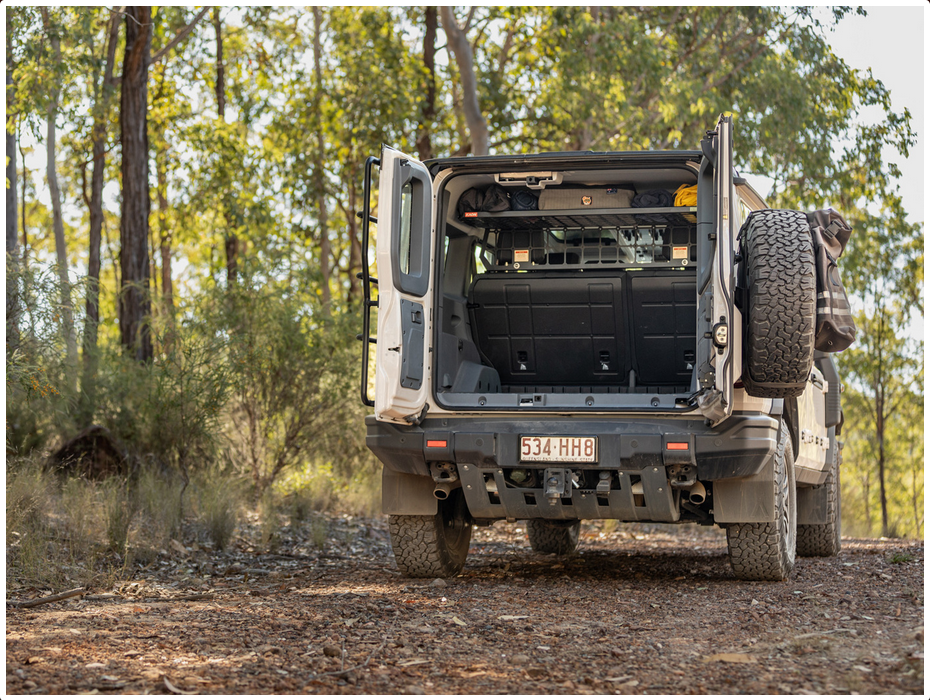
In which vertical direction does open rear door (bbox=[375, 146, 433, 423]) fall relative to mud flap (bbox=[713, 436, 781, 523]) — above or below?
above

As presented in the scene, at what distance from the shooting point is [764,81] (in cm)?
1630

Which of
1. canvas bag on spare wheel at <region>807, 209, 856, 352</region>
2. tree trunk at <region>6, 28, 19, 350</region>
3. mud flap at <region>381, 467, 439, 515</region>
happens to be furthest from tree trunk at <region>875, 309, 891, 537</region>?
tree trunk at <region>6, 28, 19, 350</region>

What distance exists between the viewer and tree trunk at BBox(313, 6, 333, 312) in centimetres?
1878

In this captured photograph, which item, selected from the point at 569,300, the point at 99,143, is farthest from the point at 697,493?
the point at 99,143

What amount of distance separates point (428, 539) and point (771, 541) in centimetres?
203

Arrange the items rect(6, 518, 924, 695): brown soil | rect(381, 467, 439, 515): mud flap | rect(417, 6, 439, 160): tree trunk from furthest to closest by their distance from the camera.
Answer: rect(417, 6, 439, 160): tree trunk < rect(381, 467, 439, 515): mud flap < rect(6, 518, 924, 695): brown soil

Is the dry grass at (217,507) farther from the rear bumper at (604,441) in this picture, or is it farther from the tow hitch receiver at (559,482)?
the tow hitch receiver at (559,482)

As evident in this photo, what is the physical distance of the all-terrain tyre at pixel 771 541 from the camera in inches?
227

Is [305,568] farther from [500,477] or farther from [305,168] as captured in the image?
[305,168]

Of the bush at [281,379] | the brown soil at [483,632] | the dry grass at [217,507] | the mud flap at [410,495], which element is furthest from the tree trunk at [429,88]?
the mud flap at [410,495]

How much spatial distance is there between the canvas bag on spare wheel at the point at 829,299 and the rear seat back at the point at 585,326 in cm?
128

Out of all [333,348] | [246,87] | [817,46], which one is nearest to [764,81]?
[817,46]

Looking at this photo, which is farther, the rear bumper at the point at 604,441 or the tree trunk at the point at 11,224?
the tree trunk at the point at 11,224

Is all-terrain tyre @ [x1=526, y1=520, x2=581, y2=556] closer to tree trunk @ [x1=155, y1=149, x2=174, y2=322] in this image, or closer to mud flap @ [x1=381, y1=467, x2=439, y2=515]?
mud flap @ [x1=381, y1=467, x2=439, y2=515]
